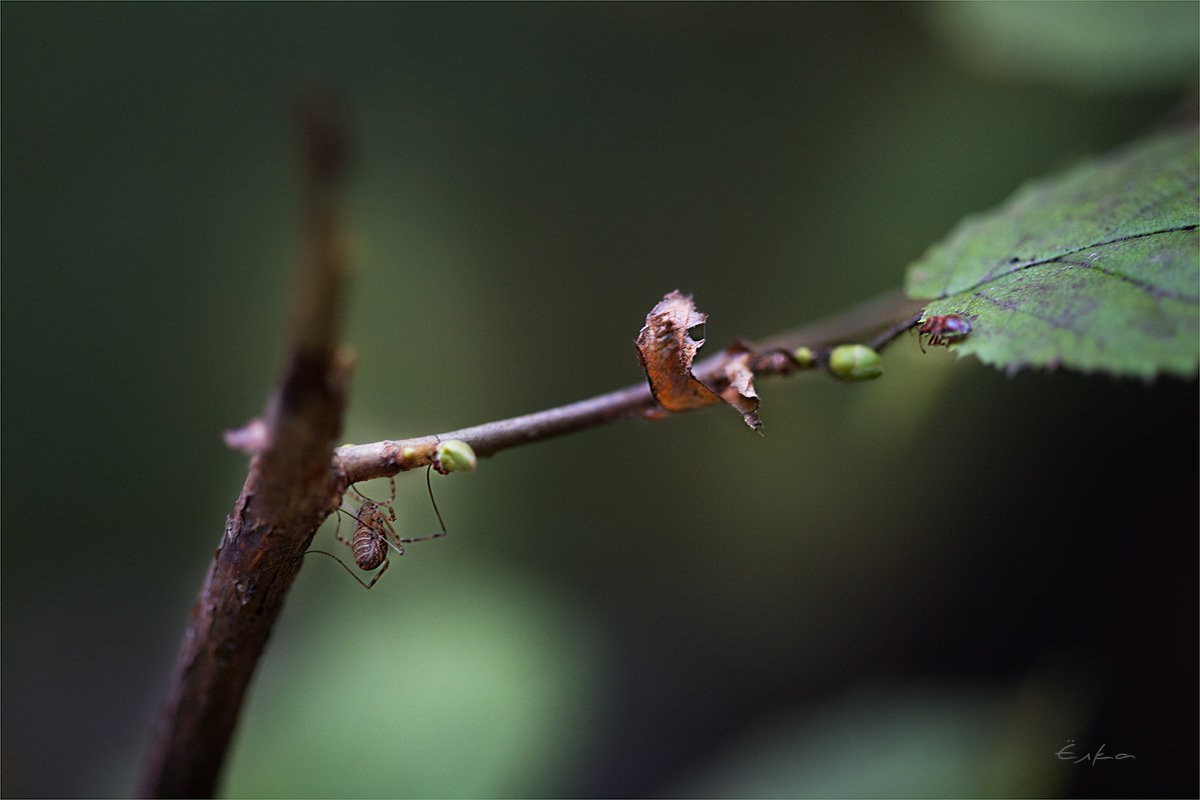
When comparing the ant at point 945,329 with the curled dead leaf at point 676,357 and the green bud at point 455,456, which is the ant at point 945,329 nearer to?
the curled dead leaf at point 676,357

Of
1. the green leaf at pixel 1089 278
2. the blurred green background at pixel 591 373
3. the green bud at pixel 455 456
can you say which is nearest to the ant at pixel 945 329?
the green leaf at pixel 1089 278

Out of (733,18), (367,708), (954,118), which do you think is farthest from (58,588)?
(954,118)

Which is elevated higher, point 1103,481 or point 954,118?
point 954,118

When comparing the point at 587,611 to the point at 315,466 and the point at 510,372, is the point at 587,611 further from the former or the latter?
the point at 315,466

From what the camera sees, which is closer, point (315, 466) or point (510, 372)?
point (315, 466)

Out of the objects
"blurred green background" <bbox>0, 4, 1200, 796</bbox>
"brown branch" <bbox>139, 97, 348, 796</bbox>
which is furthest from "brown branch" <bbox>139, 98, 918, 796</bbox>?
"blurred green background" <bbox>0, 4, 1200, 796</bbox>

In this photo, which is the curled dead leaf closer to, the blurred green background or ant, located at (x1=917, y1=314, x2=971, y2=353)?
ant, located at (x1=917, y1=314, x2=971, y2=353)
